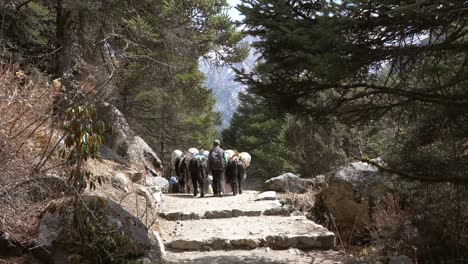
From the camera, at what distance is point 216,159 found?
14.7m

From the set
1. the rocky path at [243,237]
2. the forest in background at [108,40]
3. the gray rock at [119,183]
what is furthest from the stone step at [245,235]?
the forest in background at [108,40]

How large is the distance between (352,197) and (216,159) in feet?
17.2

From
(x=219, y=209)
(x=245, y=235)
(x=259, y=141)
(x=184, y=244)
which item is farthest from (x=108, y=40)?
(x=259, y=141)

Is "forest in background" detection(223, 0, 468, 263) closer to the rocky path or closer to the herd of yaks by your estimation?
the rocky path

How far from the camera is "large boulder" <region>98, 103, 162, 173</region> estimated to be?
1525 centimetres

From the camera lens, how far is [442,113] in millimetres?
6430

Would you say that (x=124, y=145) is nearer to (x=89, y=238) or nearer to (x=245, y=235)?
(x=245, y=235)

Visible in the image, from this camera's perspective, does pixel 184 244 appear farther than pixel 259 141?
No

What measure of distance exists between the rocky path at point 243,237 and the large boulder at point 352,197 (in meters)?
1.31

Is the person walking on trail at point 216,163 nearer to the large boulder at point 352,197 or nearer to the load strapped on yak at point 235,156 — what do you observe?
the load strapped on yak at point 235,156

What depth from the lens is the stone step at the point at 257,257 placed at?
7.62 m

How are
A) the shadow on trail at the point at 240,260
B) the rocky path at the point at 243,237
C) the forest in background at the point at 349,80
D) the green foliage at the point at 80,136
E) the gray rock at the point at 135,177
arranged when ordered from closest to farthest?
the green foliage at the point at 80,136, the forest in background at the point at 349,80, the shadow on trail at the point at 240,260, the rocky path at the point at 243,237, the gray rock at the point at 135,177

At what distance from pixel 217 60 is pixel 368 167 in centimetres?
743

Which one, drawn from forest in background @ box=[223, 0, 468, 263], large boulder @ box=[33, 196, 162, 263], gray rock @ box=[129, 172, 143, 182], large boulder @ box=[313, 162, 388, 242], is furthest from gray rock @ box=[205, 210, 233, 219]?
large boulder @ box=[33, 196, 162, 263]
